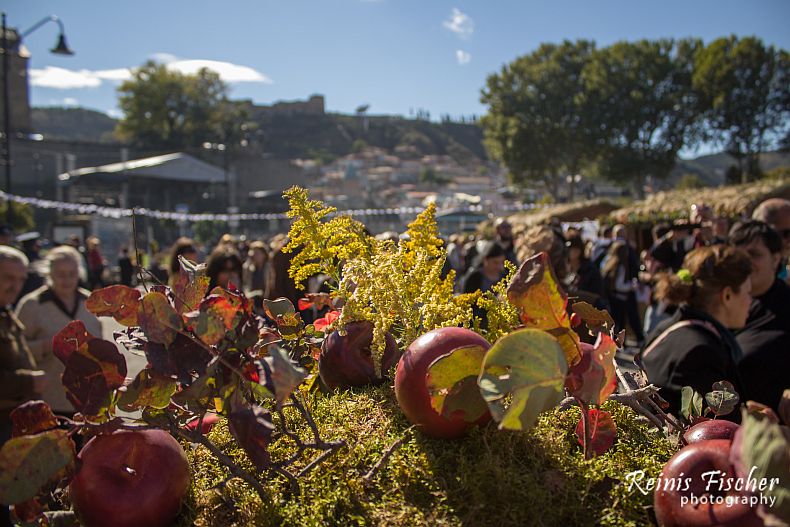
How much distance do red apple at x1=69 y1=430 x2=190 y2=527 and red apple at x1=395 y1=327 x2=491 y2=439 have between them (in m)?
0.45

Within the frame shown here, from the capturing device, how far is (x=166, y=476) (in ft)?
3.43

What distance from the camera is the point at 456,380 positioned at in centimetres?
94

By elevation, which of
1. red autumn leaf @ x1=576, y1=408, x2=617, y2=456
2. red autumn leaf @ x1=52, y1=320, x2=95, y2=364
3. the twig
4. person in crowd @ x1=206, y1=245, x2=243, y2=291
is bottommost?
person in crowd @ x1=206, y1=245, x2=243, y2=291

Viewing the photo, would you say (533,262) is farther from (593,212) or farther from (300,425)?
(593,212)

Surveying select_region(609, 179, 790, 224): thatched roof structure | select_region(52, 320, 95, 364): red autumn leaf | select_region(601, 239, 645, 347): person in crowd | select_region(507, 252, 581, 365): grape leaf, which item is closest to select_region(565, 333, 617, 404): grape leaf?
select_region(507, 252, 581, 365): grape leaf

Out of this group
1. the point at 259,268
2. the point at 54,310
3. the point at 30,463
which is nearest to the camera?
the point at 30,463

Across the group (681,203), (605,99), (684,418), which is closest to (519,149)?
(605,99)

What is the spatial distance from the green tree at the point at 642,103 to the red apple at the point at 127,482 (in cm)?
4829

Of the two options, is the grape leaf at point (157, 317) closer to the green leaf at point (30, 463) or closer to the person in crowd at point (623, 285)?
the green leaf at point (30, 463)

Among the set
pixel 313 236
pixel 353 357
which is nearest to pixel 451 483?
pixel 353 357

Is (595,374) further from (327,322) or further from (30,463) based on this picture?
(30,463)

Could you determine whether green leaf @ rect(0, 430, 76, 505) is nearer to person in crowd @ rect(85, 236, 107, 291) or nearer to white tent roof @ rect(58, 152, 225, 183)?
person in crowd @ rect(85, 236, 107, 291)

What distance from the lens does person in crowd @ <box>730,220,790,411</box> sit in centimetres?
263

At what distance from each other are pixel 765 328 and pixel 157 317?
3010 mm
